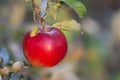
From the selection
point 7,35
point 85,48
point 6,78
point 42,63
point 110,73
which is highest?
point 42,63

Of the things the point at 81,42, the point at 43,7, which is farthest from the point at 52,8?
the point at 81,42

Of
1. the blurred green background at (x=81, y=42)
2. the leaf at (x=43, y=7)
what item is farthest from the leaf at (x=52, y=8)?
the blurred green background at (x=81, y=42)

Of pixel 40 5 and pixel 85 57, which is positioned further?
pixel 85 57

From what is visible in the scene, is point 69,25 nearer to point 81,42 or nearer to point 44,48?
point 44,48

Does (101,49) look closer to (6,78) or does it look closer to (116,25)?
(116,25)

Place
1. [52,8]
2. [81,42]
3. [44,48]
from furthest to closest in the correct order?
[81,42] < [52,8] < [44,48]

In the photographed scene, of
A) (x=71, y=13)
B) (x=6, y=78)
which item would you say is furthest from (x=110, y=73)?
(x=6, y=78)
